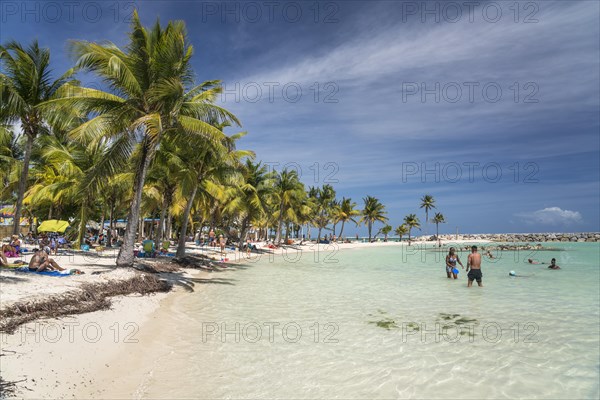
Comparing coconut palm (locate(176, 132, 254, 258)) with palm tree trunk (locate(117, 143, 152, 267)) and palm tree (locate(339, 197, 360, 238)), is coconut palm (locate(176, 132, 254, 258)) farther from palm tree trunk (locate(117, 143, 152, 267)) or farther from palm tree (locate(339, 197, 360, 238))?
palm tree (locate(339, 197, 360, 238))

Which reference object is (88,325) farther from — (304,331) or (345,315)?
(345,315)

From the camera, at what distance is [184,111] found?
14.8 m

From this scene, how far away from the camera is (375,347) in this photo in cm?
802

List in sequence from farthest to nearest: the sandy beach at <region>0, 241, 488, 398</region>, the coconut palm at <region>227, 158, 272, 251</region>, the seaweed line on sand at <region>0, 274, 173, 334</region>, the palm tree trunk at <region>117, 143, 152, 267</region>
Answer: the coconut palm at <region>227, 158, 272, 251</region>
the palm tree trunk at <region>117, 143, 152, 267</region>
the seaweed line on sand at <region>0, 274, 173, 334</region>
the sandy beach at <region>0, 241, 488, 398</region>

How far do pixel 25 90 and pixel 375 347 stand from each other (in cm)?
1780

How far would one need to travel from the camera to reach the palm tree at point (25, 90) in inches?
604

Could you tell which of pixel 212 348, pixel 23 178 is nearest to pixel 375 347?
pixel 212 348

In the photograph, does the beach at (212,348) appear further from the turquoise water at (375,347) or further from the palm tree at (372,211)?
the palm tree at (372,211)

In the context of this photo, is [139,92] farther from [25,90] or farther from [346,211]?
[346,211]

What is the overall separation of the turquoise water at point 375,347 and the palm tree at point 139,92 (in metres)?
6.13

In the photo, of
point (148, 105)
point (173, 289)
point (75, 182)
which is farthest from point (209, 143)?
point (75, 182)

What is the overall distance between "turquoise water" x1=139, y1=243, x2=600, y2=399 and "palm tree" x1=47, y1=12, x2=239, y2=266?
613 cm

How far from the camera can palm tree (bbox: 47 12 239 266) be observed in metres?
13.0

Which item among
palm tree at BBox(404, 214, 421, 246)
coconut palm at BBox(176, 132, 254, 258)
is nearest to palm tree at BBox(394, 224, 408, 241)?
Result: palm tree at BBox(404, 214, 421, 246)
